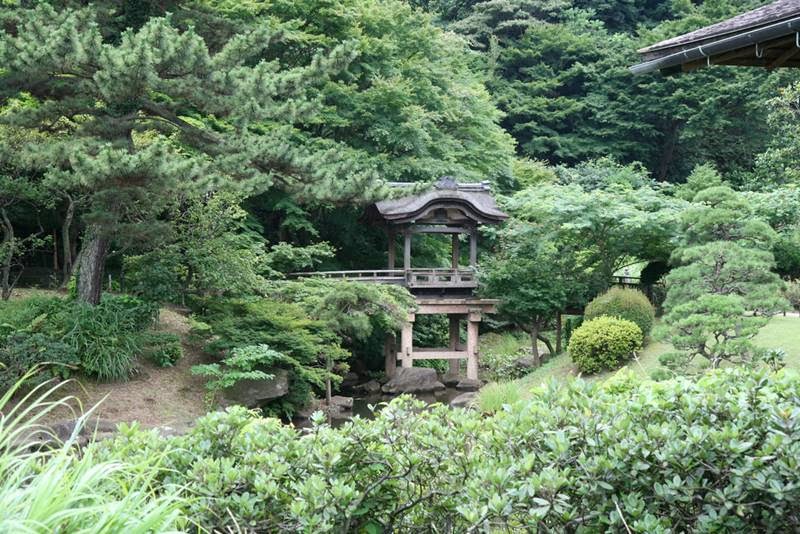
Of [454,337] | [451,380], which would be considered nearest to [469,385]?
[451,380]

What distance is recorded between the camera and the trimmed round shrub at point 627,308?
1359 cm

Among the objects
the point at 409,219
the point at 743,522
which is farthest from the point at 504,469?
the point at 409,219

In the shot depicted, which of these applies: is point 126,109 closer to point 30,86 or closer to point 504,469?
point 30,86

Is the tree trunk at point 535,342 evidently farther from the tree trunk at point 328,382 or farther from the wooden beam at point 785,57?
the wooden beam at point 785,57

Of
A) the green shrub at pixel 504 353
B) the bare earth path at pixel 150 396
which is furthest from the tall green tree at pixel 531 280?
the bare earth path at pixel 150 396

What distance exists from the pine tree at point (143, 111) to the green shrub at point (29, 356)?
1.57m

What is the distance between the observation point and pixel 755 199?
15766 mm

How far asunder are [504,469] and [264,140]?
8.10 m

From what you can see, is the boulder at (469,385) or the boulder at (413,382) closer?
the boulder at (413,382)

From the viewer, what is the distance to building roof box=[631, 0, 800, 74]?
3.21 m

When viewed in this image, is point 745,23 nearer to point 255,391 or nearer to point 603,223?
point 255,391

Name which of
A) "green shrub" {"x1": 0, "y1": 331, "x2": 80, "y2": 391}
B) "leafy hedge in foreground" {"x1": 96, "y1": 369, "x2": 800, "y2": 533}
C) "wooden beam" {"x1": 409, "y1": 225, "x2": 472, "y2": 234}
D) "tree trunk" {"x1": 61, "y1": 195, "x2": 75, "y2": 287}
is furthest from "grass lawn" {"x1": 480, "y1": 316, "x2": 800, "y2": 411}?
"tree trunk" {"x1": 61, "y1": 195, "x2": 75, "y2": 287}

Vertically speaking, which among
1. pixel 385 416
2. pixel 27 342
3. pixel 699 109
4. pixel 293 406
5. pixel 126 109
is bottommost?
pixel 293 406

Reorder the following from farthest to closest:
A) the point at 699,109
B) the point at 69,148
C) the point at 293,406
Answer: the point at 699,109 → the point at 293,406 → the point at 69,148
